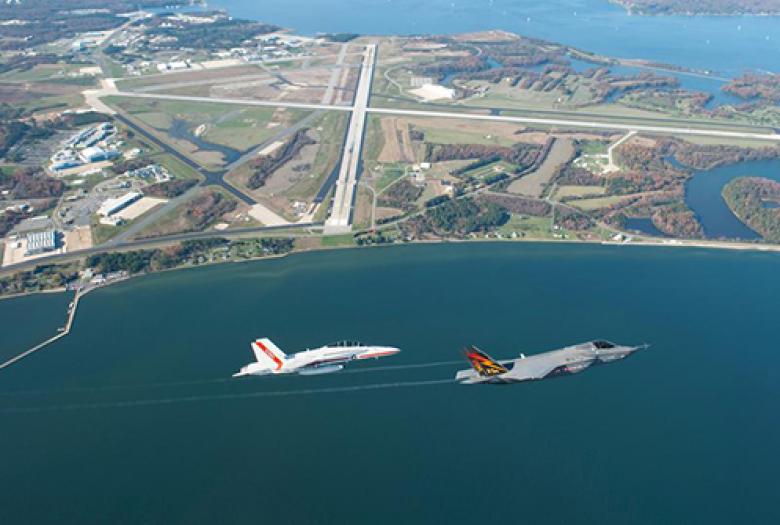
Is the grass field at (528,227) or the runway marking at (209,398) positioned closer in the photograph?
the runway marking at (209,398)

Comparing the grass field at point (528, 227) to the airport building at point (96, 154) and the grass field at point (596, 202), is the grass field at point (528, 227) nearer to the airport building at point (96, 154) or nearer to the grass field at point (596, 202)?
the grass field at point (596, 202)

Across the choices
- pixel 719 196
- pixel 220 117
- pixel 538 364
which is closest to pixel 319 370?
pixel 538 364

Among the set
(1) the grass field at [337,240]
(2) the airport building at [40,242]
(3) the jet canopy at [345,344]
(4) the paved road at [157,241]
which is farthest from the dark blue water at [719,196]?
(2) the airport building at [40,242]

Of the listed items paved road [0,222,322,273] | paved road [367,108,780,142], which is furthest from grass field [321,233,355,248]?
paved road [367,108,780,142]

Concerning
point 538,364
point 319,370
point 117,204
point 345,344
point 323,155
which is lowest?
point 319,370

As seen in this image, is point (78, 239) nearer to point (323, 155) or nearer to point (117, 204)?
point (117, 204)
